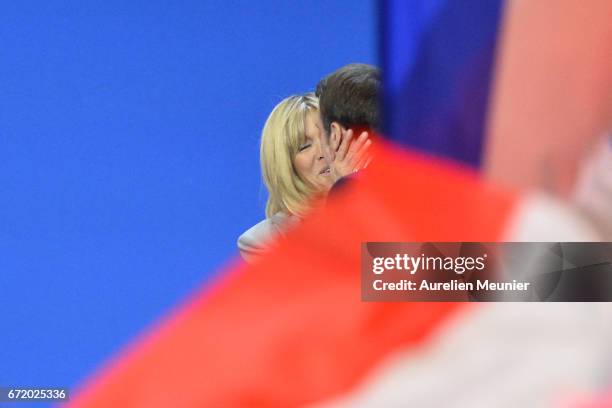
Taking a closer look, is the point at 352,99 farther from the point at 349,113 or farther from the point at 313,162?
the point at 313,162

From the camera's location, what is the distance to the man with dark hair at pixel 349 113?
1.59m

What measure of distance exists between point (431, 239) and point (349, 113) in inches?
11.1

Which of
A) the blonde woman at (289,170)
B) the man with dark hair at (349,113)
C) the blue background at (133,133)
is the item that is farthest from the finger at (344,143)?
the blue background at (133,133)

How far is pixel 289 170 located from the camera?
5.79 feet

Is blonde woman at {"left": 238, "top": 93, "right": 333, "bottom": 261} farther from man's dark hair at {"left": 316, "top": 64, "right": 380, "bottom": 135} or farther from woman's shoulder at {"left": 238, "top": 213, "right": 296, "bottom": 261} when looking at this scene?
man's dark hair at {"left": 316, "top": 64, "right": 380, "bottom": 135}

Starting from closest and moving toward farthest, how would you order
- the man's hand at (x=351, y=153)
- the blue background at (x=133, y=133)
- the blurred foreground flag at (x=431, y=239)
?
the blurred foreground flag at (x=431, y=239), the man's hand at (x=351, y=153), the blue background at (x=133, y=133)

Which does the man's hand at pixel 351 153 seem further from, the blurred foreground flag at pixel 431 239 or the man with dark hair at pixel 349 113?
the blurred foreground flag at pixel 431 239

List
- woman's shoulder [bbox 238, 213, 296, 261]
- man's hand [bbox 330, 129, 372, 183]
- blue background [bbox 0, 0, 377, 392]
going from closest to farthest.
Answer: man's hand [bbox 330, 129, 372, 183] < woman's shoulder [bbox 238, 213, 296, 261] < blue background [bbox 0, 0, 377, 392]

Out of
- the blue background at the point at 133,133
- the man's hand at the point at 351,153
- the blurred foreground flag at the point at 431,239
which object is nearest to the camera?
the blurred foreground flag at the point at 431,239

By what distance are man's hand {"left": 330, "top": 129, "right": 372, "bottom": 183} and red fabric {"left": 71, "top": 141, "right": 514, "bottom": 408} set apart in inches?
3.5

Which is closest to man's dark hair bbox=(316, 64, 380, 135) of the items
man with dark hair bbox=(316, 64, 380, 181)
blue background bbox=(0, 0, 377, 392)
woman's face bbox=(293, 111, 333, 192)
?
man with dark hair bbox=(316, 64, 380, 181)

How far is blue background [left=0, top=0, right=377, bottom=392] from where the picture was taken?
2188 millimetres

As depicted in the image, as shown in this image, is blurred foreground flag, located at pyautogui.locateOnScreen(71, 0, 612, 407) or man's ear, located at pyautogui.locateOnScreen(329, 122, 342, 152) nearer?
blurred foreground flag, located at pyautogui.locateOnScreen(71, 0, 612, 407)

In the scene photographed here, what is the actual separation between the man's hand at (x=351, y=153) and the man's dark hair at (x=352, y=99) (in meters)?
0.02
